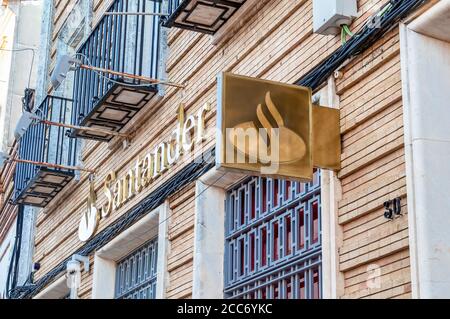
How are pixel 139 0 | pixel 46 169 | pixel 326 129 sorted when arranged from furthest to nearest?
pixel 46 169, pixel 139 0, pixel 326 129

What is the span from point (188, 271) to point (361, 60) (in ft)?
13.4

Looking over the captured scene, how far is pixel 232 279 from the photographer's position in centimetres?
1170

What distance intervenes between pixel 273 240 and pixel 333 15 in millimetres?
2666

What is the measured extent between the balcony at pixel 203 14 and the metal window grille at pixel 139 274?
3377mm

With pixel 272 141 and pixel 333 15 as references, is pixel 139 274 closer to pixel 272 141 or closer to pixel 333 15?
pixel 272 141

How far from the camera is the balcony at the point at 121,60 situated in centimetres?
1409

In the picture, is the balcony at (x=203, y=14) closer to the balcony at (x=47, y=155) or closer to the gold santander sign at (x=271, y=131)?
the gold santander sign at (x=271, y=131)

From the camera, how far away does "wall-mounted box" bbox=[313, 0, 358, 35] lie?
9586mm

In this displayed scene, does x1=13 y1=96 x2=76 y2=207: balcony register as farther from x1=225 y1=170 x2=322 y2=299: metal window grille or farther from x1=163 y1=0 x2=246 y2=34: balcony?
x1=225 y1=170 x2=322 y2=299: metal window grille

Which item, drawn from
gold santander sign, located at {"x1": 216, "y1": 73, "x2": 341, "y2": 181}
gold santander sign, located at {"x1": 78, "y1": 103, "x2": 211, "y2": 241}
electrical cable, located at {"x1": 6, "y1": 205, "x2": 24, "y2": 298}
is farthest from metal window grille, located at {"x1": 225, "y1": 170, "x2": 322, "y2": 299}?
electrical cable, located at {"x1": 6, "y1": 205, "x2": 24, "y2": 298}

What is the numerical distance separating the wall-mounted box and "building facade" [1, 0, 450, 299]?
0.10m

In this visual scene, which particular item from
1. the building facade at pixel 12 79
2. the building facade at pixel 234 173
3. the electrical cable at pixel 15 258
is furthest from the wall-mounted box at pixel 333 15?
the building facade at pixel 12 79
